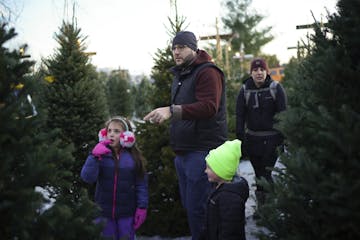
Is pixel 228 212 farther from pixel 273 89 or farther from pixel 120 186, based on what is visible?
pixel 273 89

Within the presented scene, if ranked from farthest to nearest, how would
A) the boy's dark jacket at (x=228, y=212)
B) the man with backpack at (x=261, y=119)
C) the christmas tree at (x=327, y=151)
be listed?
1. the man with backpack at (x=261, y=119)
2. the boy's dark jacket at (x=228, y=212)
3. the christmas tree at (x=327, y=151)

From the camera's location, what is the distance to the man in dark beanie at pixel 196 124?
358cm

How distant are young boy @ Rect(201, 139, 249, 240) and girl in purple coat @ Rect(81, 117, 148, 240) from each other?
31.7 inches

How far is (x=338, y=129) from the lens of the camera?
178 centimetres

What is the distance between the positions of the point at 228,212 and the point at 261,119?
2.35 m

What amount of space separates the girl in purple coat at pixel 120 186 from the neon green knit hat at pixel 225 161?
910mm

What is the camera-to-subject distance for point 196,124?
3641 millimetres

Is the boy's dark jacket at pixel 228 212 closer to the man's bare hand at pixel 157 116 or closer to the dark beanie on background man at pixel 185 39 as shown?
the man's bare hand at pixel 157 116

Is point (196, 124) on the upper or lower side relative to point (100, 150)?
upper

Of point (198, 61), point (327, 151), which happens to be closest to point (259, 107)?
point (198, 61)

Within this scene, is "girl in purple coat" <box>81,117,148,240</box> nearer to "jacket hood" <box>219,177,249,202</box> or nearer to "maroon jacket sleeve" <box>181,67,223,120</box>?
"maroon jacket sleeve" <box>181,67,223,120</box>

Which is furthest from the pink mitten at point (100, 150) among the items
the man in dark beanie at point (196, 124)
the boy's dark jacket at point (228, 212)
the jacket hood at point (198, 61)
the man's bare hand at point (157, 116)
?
the boy's dark jacket at point (228, 212)

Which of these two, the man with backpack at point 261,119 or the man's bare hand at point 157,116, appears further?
the man with backpack at point 261,119

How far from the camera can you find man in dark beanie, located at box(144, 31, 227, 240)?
3577 mm
